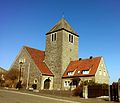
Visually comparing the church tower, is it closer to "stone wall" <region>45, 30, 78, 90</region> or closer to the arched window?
"stone wall" <region>45, 30, 78, 90</region>

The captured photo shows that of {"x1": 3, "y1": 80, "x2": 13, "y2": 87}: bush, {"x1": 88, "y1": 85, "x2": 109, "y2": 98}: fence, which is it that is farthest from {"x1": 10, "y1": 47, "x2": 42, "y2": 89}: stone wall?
{"x1": 88, "y1": 85, "x2": 109, "y2": 98}: fence

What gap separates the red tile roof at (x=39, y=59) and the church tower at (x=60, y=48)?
1327 mm

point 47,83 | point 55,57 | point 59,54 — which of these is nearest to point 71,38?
point 59,54

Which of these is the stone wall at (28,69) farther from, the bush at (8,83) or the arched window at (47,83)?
the bush at (8,83)

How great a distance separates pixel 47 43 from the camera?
52.1 metres

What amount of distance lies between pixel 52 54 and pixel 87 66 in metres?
10.2

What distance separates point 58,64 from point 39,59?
5.86 meters

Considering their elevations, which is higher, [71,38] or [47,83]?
[71,38]

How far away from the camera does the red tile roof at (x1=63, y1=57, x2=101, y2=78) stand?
1690 inches

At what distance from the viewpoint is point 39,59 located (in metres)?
50.6

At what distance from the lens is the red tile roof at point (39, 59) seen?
47075mm

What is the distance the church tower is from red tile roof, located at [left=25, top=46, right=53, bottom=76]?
4.36 feet

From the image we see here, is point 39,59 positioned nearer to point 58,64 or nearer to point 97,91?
point 58,64

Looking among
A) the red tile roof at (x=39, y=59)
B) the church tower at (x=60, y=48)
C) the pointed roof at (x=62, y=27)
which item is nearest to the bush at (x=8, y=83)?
the red tile roof at (x=39, y=59)
